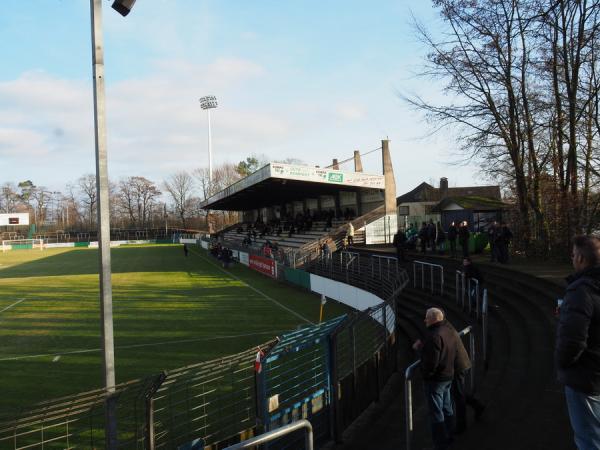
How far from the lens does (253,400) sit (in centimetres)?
554

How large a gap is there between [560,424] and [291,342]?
3.07 meters

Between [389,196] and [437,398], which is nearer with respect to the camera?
[437,398]

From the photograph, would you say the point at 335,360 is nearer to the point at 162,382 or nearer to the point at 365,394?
the point at 365,394

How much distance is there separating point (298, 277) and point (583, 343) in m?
18.9

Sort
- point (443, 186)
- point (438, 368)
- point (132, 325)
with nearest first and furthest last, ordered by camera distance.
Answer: point (438, 368) → point (132, 325) → point (443, 186)

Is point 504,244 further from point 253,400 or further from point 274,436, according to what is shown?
point 274,436

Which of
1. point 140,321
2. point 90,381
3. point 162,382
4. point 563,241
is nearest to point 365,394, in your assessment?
point 162,382

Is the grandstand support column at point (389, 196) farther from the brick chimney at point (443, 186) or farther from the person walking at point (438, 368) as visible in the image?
the brick chimney at point (443, 186)

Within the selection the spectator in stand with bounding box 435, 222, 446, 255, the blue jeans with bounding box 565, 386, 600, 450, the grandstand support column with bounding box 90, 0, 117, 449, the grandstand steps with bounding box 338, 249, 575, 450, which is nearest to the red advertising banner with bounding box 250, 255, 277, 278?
the spectator in stand with bounding box 435, 222, 446, 255

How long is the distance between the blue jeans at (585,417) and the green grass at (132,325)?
778cm

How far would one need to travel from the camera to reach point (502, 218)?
20172 mm

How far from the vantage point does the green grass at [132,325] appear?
9.29m

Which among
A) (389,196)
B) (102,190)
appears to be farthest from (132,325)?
(389,196)

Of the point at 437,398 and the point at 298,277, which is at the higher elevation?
the point at 437,398
